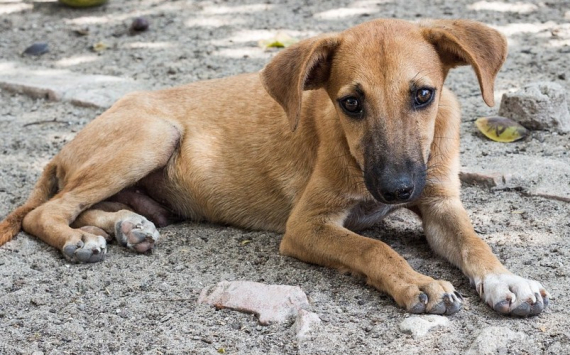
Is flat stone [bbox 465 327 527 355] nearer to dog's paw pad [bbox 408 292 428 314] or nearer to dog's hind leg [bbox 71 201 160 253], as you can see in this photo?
dog's paw pad [bbox 408 292 428 314]

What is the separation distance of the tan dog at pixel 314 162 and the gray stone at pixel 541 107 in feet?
4.42

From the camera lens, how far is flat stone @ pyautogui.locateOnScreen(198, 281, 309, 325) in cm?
389

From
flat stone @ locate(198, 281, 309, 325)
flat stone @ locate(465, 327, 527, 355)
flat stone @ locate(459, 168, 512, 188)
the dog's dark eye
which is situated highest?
the dog's dark eye

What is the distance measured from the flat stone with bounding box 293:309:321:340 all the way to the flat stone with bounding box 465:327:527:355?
680 mm

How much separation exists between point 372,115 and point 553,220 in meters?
1.42

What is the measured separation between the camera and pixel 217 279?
14.3 feet

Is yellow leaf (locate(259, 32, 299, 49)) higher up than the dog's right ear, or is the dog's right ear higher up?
the dog's right ear

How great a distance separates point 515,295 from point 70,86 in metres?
4.72

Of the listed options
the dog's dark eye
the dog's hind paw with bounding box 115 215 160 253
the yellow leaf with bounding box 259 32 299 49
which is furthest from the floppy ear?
the yellow leaf with bounding box 259 32 299 49

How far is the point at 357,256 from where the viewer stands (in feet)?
13.9

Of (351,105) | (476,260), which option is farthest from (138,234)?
(476,260)

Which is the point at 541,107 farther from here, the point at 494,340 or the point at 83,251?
the point at 83,251

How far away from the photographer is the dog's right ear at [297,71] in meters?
4.26

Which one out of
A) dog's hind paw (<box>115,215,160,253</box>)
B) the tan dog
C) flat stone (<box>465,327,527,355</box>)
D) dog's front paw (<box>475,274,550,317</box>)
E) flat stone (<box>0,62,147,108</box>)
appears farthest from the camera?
flat stone (<box>0,62,147,108</box>)
